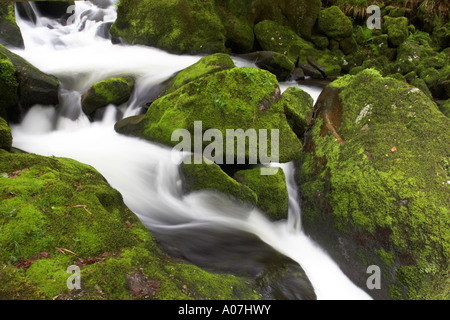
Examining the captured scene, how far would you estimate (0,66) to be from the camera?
5445mm

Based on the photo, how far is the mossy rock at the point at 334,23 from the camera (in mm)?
10680

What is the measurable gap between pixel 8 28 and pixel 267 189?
28.7ft

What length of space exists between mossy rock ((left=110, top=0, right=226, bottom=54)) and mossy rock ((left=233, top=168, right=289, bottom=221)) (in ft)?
17.9

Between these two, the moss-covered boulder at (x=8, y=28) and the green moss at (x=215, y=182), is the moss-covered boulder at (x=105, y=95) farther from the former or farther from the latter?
the moss-covered boulder at (x=8, y=28)

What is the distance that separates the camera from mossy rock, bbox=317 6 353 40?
10.7 metres

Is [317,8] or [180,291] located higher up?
[317,8]

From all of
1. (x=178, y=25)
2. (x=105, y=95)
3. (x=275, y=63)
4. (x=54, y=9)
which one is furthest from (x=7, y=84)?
(x=54, y=9)

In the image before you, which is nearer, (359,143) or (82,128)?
(359,143)

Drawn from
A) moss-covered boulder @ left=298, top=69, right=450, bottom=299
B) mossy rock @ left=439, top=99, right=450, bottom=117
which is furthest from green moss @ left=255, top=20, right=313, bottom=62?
moss-covered boulder @ left=298, top=69, right=450, bottom=299

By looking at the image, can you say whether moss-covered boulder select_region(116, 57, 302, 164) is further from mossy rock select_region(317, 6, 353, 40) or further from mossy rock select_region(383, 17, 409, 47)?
mossy rock select_region(383, 17, 409, 47)

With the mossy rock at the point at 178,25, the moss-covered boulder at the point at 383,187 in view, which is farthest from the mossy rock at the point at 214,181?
the mossy rock at the point at 178,25
